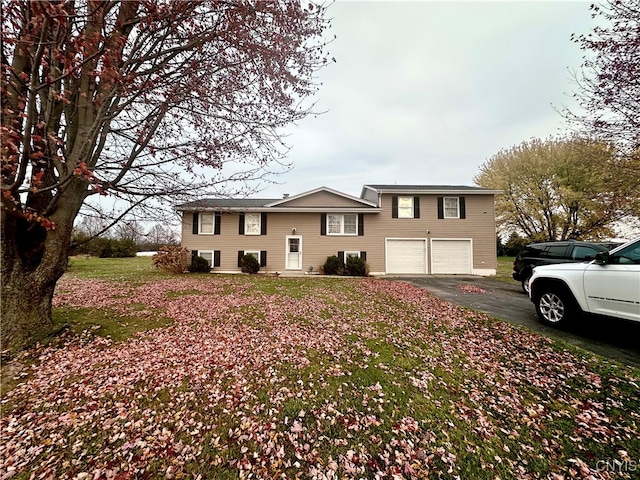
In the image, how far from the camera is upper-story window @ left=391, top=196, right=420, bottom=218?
14.9 meters

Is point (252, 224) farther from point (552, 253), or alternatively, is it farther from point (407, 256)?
point (552, 253)

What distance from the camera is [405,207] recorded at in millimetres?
14938

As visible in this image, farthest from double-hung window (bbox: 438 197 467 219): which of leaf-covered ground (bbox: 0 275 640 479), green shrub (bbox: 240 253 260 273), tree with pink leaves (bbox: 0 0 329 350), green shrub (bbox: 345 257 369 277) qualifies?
tree with pink leaves (bbox: 0 0 329 350)

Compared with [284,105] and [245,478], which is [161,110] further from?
[245,478]

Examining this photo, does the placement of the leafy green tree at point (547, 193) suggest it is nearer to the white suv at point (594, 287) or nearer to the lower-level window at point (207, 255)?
the white suv at point (594, 287)

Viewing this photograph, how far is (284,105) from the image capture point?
475 centimetres

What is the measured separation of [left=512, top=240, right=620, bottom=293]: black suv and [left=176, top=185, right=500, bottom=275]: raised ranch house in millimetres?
5363

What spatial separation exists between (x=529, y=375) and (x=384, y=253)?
1151 cm

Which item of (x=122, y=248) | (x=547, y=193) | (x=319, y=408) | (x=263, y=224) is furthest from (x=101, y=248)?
(x=547, y=193)

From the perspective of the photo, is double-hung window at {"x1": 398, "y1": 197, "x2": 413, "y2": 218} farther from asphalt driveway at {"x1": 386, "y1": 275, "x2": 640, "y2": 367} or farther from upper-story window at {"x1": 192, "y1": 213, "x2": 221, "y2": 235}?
upper-story window at {"x1": 192, "y1": 213, "x2": 221, "y2": 235}

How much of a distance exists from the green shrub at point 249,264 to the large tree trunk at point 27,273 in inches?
396

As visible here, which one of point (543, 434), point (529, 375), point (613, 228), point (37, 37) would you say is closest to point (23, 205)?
point (37, 37)

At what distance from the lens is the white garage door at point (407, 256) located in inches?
581

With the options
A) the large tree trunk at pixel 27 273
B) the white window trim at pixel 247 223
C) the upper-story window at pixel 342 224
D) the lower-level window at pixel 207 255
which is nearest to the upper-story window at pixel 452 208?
the upper-story window at pixel 342 224
